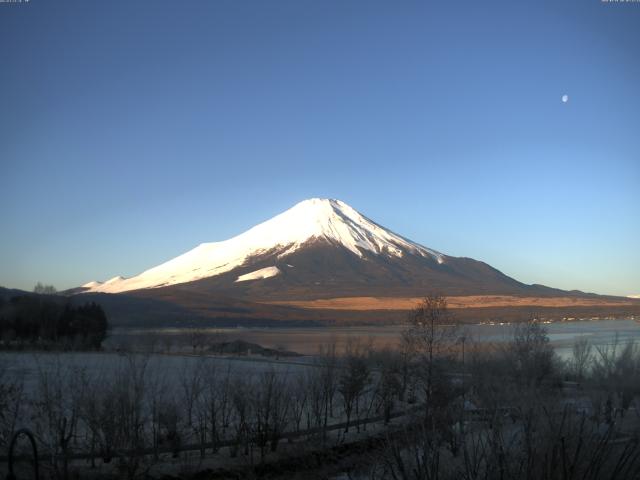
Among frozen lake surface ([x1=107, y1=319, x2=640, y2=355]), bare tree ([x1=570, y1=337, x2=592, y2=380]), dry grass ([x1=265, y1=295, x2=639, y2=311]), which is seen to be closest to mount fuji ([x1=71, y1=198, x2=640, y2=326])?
dry grass ([x1=265, y1=295, x2=639, y2=311])

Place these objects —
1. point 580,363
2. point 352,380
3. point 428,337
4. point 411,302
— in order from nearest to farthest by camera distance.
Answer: point 352,380 → point 428,337 → point 580,363 → point 411,302

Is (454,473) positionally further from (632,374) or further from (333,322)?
(333,322)

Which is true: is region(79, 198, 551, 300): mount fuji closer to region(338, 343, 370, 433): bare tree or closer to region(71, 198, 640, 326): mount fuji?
region(71, 198, 640, 326): mount fuji

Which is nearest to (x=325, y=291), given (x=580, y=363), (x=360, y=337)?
(x=360, y=337)

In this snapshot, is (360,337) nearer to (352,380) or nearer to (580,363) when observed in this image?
(580,363)

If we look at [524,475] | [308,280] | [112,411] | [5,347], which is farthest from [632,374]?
[308,280]

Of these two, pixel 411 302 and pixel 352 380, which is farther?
pixel 411 302

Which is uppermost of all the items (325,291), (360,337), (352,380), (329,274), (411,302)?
(329,274)

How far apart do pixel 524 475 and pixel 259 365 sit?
32.3 metres

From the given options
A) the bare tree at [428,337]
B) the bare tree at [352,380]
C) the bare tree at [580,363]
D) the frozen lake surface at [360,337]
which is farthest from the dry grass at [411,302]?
the bare tree at [352,380]

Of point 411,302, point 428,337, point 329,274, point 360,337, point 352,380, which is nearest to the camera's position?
point 352,380

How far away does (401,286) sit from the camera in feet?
506

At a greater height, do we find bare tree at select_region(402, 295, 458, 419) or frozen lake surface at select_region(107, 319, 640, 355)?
bare tree at select_region(402, 295, 458, 419)

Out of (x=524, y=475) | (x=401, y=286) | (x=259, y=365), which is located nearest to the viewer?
(x=524, y=475)
